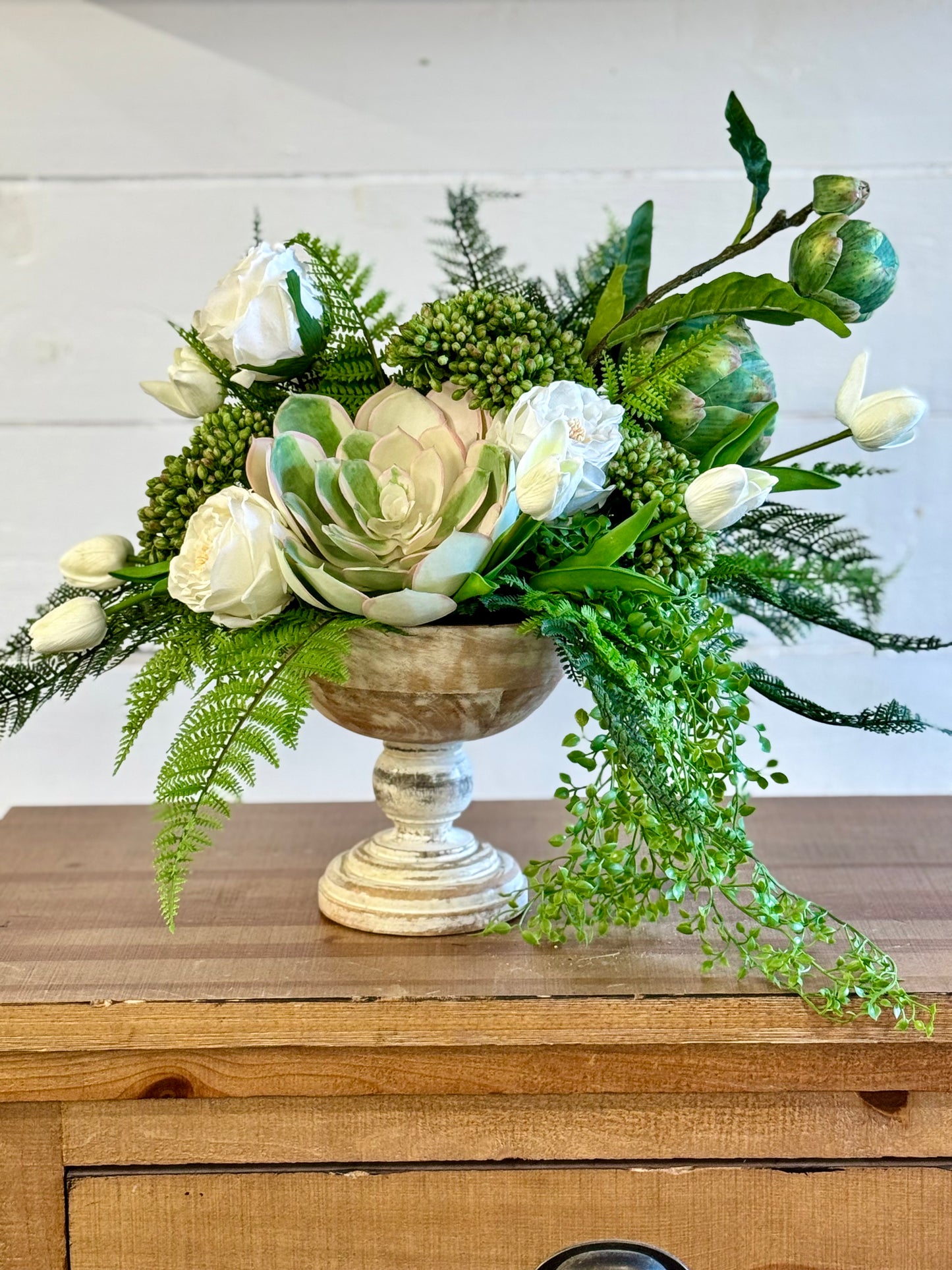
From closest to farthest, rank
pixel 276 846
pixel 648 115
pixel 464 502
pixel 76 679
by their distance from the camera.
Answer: pixel 464 502 < pixel 76 679 < pixel 276 846 < pixel 648 115

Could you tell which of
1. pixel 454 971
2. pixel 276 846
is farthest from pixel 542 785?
pixel 454 971

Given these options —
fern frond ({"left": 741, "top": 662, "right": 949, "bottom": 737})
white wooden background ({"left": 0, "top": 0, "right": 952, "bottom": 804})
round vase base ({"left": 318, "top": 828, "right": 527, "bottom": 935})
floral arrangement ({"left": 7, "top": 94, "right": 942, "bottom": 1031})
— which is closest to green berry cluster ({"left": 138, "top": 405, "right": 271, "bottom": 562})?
floral arrangement ({"left": 7, "top": 94, "right": 942, "bottom": 1031})

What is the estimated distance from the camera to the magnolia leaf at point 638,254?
0.72 metres

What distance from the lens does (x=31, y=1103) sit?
0.60 m

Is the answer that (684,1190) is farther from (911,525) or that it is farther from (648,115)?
(648,115)

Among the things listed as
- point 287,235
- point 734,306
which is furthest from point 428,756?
point 287,235

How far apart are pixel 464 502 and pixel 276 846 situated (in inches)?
14.7

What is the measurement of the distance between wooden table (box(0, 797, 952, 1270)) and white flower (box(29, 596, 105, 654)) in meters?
0.17

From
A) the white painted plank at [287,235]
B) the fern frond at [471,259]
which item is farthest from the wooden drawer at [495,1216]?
the white painted plank at [287,235]

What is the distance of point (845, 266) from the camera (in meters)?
0.61

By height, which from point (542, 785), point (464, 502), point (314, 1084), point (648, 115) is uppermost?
point (648, 115)

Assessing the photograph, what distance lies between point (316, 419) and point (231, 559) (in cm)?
9

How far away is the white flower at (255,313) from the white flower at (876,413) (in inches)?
11.3

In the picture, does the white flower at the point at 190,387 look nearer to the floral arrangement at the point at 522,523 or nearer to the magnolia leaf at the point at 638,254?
the floral arrangement at the point at 522,523
